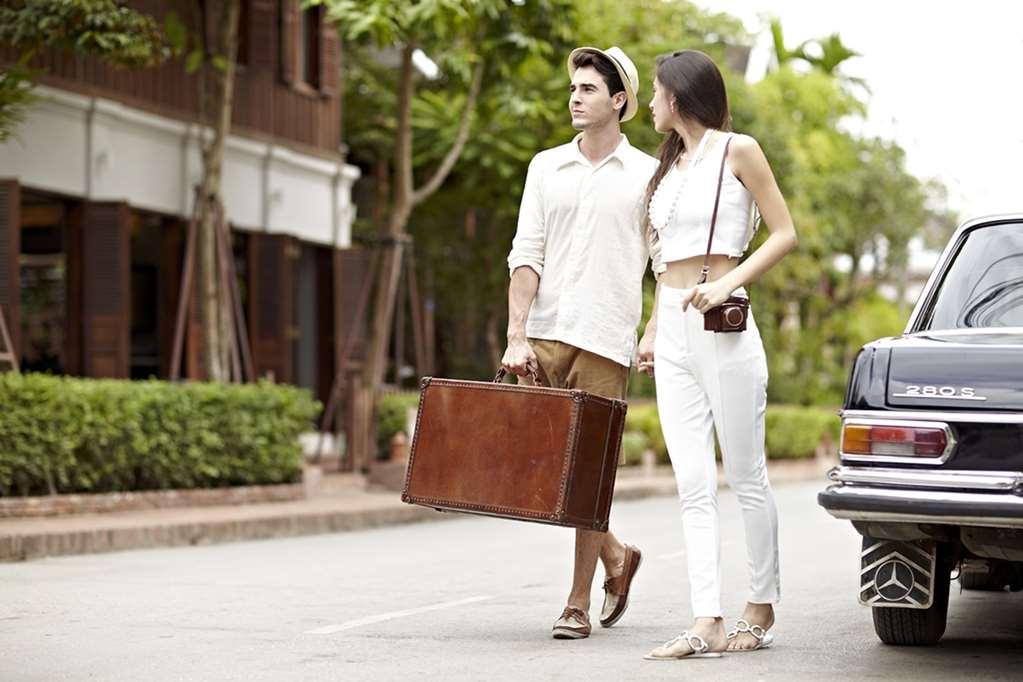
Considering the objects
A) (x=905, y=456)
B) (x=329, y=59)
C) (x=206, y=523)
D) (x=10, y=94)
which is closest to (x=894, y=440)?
(x=905, y=456)

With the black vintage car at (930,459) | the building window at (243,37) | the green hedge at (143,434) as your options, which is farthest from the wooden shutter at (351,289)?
the black vintage car at (930,459)

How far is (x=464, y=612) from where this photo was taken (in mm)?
8703

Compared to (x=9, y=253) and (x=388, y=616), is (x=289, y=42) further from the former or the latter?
(x=388, y=616)

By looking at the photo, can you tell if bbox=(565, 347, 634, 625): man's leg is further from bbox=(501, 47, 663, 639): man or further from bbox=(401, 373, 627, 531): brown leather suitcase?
bbox=(401, 373, 627, 531): brown leather suitcase

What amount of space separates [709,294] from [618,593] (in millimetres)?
1711

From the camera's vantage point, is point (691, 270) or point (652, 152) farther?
point (652, 152)

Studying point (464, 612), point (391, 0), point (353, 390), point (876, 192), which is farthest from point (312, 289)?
point (876, 192)

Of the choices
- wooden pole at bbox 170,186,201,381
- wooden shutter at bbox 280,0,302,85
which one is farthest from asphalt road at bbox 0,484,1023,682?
wooden shutter at bbox 280,0,302,85

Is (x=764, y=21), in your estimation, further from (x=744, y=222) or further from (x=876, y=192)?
(x=744, y=222)

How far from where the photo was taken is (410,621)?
8211 millimetres

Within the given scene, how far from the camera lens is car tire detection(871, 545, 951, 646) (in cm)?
713

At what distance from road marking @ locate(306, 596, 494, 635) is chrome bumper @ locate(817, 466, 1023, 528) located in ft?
7.58

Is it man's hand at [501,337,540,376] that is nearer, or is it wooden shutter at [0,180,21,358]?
man's hand at [501,337,540,376]

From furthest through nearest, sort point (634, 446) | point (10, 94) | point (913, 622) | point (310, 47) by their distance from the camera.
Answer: point (634, 446) < point (310, 47) < point (10, 94) < point (913, 622)
